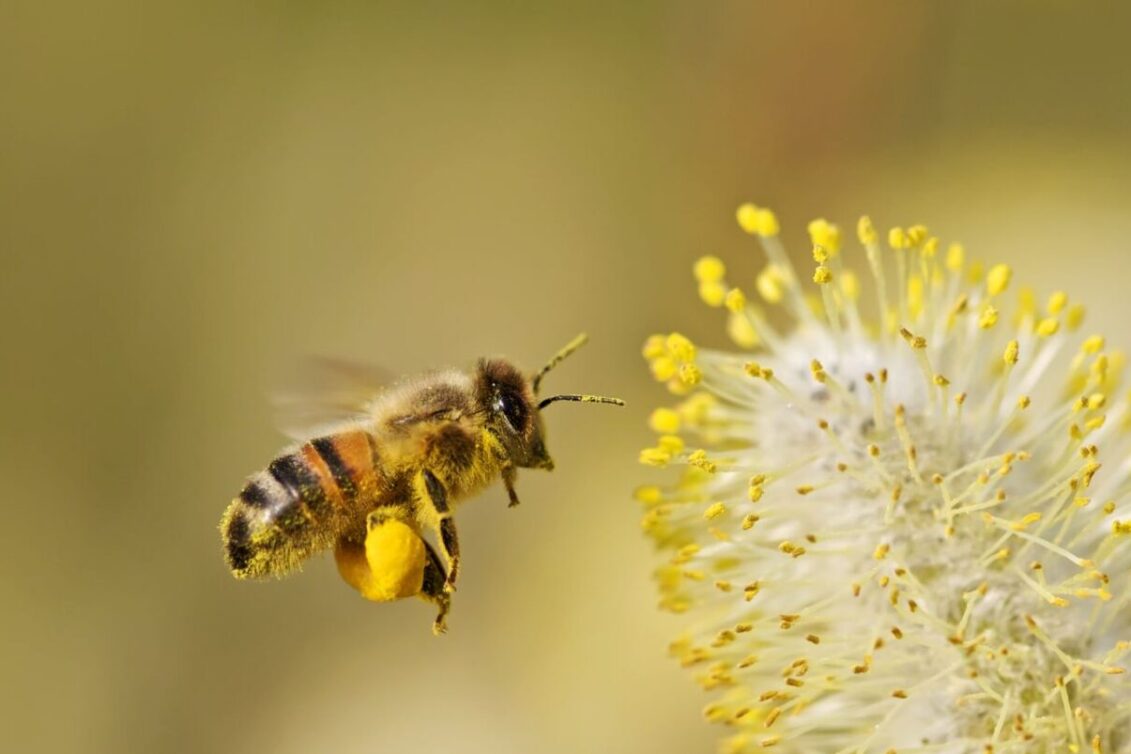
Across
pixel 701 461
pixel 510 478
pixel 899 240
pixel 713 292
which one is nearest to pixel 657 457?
pixel 701 461

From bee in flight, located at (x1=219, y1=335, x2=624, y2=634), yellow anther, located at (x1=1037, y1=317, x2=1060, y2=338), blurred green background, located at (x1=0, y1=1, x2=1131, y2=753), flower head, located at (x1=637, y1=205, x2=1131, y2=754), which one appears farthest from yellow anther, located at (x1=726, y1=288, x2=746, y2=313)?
blurred green background, located at (x1=0, y1=1, x2=1131, y2=753)

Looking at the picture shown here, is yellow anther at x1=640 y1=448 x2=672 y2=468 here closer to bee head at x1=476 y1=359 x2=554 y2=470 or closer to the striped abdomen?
bee head at x1=476 y1=359 x2=554 y2=470

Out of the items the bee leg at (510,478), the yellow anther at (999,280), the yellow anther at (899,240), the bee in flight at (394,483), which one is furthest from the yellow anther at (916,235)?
the bee leg at (510,478)

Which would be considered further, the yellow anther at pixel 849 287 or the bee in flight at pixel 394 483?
the yellow anther at pixel 849 287

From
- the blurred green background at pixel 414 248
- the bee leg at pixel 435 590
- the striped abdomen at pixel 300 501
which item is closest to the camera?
the striped abdomen at pixel 300 501

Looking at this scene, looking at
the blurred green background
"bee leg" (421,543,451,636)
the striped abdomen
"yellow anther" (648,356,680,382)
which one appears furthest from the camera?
the blurred green background

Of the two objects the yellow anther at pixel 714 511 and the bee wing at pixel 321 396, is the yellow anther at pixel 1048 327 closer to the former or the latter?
the yellow anther at pixel 714 511

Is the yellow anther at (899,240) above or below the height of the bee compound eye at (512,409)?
above

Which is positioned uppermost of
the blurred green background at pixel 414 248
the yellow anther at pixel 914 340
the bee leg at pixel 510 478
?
A: the blurred green background at pixel 414 248
